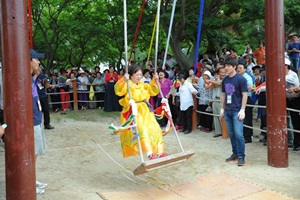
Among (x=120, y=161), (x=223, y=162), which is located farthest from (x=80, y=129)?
(x=223, y=162)

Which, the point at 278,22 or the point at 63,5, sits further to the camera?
the point at 63,5

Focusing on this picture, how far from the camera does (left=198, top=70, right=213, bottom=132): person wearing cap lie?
314 inches

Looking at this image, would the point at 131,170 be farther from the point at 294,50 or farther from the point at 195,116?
the point at 294,50

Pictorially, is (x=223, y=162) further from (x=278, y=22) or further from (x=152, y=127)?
(x=278, y=22)

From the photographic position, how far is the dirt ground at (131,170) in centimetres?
455

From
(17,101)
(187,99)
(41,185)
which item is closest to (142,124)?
(41,185)

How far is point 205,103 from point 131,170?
3.22m

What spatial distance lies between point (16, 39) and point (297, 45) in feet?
30.4

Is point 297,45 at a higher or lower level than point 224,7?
lower

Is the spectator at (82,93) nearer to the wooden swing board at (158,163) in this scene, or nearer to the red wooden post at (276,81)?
the red wooden post at (276,81)

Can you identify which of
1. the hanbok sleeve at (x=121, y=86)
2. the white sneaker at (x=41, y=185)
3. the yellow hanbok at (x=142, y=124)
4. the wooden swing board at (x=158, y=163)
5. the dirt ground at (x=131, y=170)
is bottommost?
the dirt ground at (x=131, y=170)

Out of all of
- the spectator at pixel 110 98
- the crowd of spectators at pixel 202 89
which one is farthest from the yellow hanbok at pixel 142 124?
the spectator at pixel 110 98

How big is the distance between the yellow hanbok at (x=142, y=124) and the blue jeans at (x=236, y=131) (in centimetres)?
124

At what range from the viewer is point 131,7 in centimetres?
1399
